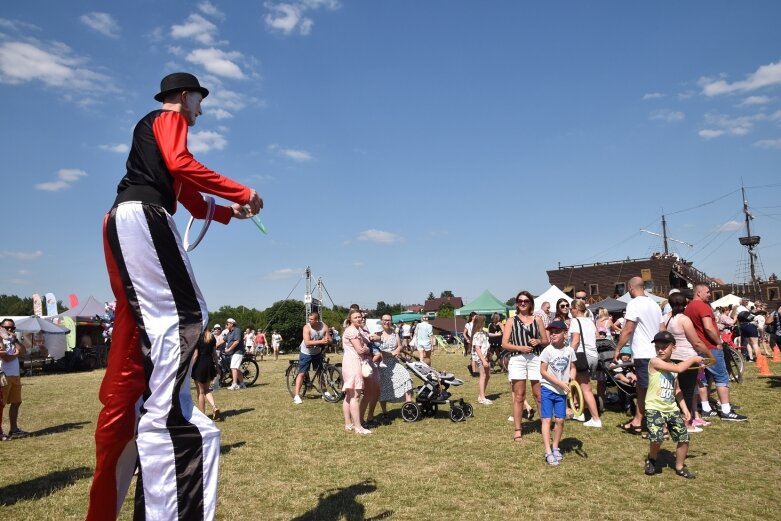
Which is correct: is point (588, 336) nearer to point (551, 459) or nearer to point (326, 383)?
point (551, 459)

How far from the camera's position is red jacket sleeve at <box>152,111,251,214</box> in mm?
2719

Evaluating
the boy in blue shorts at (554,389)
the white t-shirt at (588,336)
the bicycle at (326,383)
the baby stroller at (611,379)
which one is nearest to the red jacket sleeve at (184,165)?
the boy in blue shorts at (554,389)

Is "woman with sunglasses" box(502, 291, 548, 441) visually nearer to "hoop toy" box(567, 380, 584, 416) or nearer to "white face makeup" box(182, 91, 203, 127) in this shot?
"hoop toy" box(567, 380, 584, 416)

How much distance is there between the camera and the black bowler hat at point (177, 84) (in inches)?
119

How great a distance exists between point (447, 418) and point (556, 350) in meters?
3.63

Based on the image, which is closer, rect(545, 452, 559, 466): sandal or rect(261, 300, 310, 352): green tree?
rect(545, 452, 559, 466): sandal

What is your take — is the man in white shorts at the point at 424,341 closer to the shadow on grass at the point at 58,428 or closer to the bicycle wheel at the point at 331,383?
the bicycle wheel at the point at 331,383

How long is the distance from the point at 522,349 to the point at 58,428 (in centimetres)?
887

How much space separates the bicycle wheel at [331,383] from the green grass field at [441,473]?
2.22 meters

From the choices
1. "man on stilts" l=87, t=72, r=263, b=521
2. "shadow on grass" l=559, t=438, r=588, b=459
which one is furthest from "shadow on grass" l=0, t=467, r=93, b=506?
"shadow on grass" l=559, t=438, r=588, b=459

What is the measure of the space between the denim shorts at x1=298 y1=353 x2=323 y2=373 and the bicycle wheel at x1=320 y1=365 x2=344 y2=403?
27cm

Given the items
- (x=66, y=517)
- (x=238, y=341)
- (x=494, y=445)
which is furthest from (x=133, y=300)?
(x=238, y=341)

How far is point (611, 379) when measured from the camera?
10.0 meters

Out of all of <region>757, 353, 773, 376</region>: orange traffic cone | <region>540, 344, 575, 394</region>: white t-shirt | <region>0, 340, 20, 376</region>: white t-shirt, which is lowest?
<region>757, 353, 773, 376</region>: orange traffic cone
